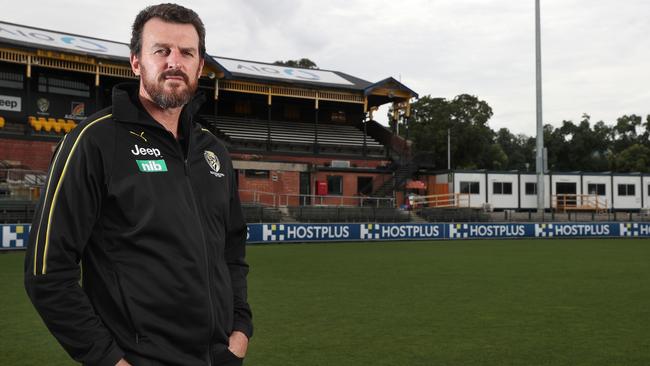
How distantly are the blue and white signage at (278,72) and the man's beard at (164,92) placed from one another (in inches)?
1390

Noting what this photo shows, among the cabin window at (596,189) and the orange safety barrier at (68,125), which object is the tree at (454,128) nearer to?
the cabin window at (596,189)

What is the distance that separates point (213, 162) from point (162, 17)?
70 cm

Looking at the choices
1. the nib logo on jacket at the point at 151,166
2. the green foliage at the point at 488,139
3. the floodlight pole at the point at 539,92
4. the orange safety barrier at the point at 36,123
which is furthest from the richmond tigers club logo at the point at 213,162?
the green foliage at the point at 488,139

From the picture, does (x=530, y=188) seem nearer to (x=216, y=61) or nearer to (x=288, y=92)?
(x=288, y=92)

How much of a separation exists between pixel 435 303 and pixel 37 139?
27.6 m

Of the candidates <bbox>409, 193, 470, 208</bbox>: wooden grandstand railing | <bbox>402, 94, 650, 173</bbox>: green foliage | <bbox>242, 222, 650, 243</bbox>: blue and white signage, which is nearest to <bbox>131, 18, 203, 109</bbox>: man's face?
<bbox>242, 222, 650, 243</bbox>: blue and white signage

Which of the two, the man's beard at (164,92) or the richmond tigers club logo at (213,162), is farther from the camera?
the richmond tigers club logo at (213,162)

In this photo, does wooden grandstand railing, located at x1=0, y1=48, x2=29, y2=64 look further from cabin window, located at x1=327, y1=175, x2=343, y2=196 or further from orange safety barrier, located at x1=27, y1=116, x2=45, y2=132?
cabin window, located at x1=327, y1=175, x2=343, y2=196

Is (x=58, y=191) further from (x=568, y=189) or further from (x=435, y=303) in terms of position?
(x=568, y=189)

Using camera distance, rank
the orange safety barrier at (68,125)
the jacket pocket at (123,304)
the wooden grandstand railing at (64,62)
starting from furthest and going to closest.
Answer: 1. the orange safety barrier at (68,125)
2. the wooden grandstand railing at (64,62)
3. the jacket pocket at (123,304)

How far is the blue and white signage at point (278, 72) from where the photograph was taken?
128ft

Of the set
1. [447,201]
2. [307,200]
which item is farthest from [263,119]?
[447,201]

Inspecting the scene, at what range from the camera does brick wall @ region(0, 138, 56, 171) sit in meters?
30.0

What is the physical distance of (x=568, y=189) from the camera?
42625 mm
